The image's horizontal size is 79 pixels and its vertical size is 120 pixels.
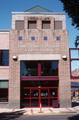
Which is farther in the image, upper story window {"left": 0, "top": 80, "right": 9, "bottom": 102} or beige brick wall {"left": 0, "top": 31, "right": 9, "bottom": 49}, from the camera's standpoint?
beige brick wall {"left": 0, "top": 31, "right": 9, "bottom": 49}

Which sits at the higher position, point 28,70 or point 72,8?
point 72,8

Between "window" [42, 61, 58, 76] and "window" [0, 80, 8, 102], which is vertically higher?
"window" [42, 61, 58, 76]

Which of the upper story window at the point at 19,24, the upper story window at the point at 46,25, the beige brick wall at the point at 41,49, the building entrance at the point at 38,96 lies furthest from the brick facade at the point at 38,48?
the building entrance at the point at 38,96

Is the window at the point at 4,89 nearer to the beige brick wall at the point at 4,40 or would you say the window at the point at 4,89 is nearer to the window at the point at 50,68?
the beige brick wall at the point at 4,40

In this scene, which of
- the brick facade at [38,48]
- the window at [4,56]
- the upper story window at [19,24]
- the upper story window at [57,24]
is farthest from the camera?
the upper story window at [57,24]

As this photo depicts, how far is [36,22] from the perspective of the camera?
4281 centimetres

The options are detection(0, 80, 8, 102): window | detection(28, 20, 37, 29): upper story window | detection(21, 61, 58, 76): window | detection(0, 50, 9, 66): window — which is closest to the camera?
detection(0, 80, 8, 102): window

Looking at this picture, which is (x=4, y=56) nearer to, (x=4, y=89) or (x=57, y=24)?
(x=4, y=89)

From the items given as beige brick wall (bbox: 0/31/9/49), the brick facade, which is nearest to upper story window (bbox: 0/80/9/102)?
the brick facade

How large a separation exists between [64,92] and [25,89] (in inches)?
181

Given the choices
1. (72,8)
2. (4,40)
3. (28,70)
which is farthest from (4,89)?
(72,8)

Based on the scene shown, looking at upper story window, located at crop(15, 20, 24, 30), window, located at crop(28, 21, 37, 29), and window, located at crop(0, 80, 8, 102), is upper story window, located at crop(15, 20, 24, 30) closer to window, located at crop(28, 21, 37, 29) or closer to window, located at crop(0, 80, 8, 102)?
window, located at crop(28, 21, 37, 29)

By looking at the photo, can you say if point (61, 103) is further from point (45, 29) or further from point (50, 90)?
point (45, 29)

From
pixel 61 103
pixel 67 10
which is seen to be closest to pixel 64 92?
pixel 61 103
